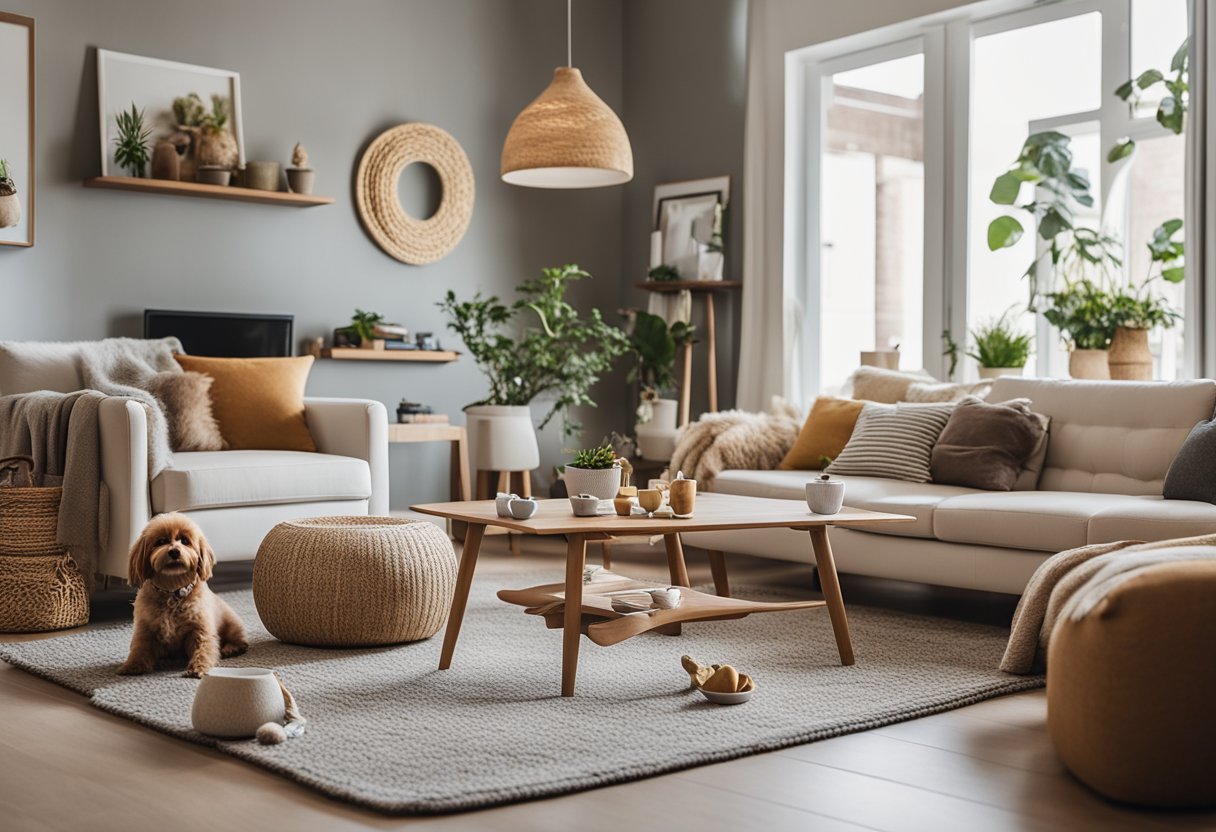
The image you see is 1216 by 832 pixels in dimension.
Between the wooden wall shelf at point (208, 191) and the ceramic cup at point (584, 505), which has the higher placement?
the wooden wall shelf at point (208, 191)

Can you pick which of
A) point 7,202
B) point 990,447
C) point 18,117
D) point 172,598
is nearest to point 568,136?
point 990,447

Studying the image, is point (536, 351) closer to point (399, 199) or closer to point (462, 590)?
point (399, 199)

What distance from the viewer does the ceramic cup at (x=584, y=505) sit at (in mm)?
3268

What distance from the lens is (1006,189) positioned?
523 centimetres

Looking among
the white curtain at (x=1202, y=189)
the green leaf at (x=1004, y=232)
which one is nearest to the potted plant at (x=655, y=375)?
the green leaf at (x=1004, y=232)

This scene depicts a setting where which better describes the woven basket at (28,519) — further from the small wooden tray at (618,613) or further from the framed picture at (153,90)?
the framed picture at (153,90)

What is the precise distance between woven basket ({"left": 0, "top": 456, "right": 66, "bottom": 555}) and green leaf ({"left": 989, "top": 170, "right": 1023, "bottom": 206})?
3.75 m

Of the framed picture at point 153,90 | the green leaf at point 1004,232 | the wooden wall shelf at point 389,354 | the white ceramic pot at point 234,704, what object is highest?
the framed picture at point 153,90

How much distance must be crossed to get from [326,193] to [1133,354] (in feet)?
11.8

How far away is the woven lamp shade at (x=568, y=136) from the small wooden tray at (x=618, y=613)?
4.73ft

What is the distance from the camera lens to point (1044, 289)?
5219 mm

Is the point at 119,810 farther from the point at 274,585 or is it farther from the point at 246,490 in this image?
the point at 246,490

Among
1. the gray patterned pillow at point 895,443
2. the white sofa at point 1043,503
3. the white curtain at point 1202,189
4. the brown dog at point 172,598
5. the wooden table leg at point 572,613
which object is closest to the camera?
the wooden table leg at point 572,613

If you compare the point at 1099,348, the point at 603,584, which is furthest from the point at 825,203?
the point at 603,584
